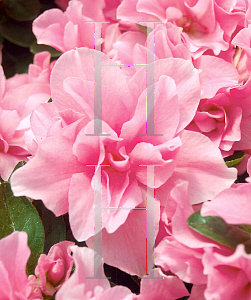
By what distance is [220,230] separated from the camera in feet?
1.19

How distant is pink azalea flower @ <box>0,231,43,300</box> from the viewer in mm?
354

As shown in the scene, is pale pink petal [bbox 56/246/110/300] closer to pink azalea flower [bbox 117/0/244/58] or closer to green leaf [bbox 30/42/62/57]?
pink azalea flower [bbox 117/0/244/58]

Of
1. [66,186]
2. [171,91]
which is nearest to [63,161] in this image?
[66,186]

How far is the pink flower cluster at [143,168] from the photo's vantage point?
0.35m

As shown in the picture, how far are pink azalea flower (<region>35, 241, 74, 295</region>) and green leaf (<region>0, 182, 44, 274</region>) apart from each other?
1.4 inches

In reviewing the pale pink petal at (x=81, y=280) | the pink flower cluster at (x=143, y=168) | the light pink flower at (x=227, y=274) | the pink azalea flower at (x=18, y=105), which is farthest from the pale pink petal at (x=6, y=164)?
the light pink flower at (x=227, y=274)

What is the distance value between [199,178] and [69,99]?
0.60 ft

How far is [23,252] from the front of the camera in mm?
355

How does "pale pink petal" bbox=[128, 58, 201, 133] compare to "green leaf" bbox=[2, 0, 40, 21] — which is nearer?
"pale pink petal" bbox=[128, 58, 201, 133]

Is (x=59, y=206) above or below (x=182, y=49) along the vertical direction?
below

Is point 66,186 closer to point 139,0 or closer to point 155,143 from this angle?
point 155,143

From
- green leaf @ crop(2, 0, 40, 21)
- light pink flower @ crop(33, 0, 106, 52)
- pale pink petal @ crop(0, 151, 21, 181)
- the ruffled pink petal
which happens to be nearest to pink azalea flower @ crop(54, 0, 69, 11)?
green leaf @ crop(2, 0, 40, 21)

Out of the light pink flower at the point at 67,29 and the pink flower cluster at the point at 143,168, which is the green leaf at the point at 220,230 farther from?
the light pink flower at the point at 67,29

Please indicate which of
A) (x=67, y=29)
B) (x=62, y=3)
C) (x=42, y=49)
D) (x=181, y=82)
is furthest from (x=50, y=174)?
(x=62, y=3)
